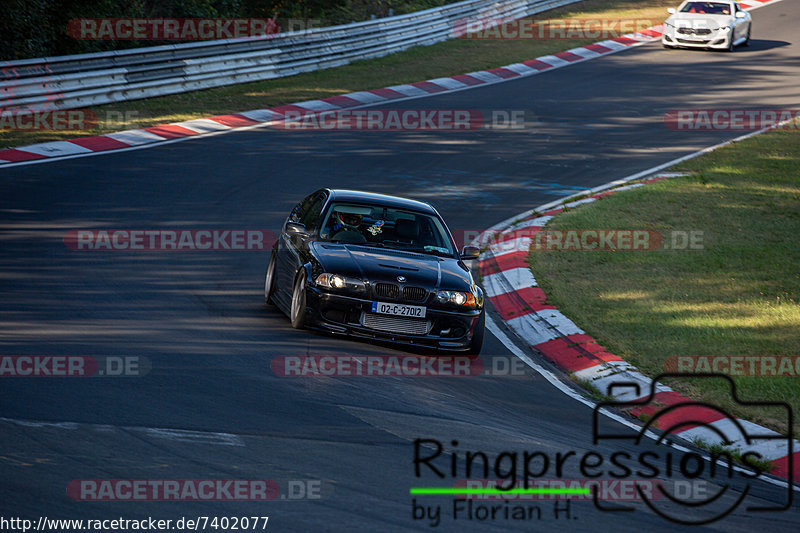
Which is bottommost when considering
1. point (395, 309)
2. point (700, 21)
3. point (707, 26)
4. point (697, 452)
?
point (697, 452)

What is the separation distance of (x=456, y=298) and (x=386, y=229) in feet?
4.92

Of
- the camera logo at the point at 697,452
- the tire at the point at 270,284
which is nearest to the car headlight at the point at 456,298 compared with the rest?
the camera logo at the point at 697,452

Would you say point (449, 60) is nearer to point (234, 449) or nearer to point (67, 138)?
point (67, 138)

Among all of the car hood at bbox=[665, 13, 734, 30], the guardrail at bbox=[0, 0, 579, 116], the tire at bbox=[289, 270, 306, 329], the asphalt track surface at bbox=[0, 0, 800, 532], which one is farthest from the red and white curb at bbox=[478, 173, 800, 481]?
the car hood at bbox=[665, 13, 734, 30]

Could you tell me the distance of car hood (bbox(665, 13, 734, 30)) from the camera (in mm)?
29297

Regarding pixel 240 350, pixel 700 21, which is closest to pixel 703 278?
pixel 240 350

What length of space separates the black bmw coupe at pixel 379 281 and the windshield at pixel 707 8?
75.7 feet

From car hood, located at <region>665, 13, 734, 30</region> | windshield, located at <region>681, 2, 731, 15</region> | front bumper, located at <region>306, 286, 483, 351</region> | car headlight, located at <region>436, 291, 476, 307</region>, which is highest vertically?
windshield, located at <region>681, 2, 731, 15</region>

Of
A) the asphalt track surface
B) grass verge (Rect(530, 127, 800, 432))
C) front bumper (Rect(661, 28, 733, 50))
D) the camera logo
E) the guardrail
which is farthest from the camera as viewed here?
front bumper (Rect(661, 28, 733, 50))

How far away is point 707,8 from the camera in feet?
99.0

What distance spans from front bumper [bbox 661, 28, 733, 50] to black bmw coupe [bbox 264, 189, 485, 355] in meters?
22.1

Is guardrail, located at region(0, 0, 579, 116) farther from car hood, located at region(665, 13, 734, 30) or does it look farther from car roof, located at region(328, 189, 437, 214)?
car roof, located at region(328, 189, 437, 214)

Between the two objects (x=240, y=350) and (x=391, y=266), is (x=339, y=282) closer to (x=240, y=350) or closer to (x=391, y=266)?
(x=391, y=266)

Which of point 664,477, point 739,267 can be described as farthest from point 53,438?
point 739,267
